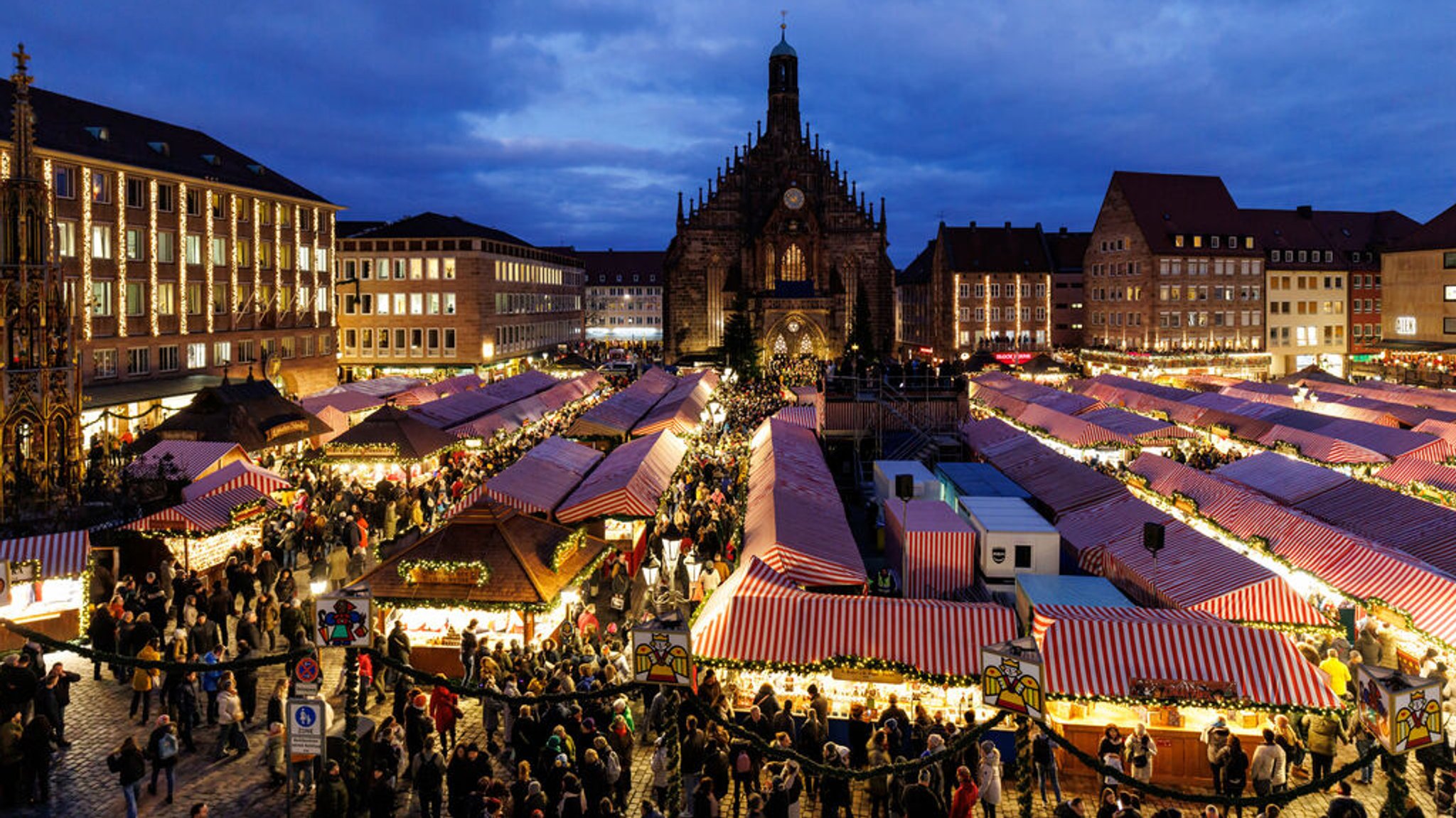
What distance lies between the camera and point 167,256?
41.3 metres

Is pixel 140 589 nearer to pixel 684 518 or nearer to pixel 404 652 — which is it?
pixel 404 652

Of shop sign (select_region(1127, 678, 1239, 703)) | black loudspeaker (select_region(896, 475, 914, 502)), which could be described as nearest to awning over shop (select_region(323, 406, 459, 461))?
black loudspeaker (select_region(896, 475, 914, 502))

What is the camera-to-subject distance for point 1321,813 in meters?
11.1

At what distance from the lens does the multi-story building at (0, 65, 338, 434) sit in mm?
36562

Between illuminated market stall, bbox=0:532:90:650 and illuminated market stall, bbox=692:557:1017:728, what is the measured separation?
9422mm

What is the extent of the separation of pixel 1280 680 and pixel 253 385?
90.9 ft

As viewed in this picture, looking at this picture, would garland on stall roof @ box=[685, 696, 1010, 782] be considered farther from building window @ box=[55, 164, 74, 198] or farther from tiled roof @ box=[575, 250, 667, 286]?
tiled roof @ box=[575, 250, 667, 286]

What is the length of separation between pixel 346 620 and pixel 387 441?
56.6 ft

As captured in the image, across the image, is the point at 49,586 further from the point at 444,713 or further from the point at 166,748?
the point at 444,713

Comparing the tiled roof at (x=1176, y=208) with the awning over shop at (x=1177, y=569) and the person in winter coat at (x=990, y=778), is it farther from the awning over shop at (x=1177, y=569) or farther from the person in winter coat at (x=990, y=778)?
the person in winter coat at (x=990, y=778)

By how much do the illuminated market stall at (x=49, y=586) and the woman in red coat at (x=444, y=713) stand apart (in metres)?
6.48

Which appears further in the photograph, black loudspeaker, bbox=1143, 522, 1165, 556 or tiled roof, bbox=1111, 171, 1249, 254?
tiled roof, bbox=1111, 171, 1249, 254

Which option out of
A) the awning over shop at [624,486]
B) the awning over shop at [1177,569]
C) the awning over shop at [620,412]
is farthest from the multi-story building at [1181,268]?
the awning over shop at [624,486]

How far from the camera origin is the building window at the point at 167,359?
135 ft
